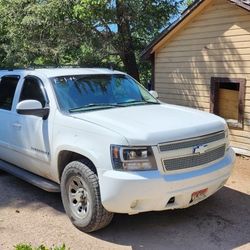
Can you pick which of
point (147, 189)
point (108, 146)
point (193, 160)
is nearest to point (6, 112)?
point (108, 146)

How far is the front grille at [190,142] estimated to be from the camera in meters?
4.43

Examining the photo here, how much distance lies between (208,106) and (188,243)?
6163 mm

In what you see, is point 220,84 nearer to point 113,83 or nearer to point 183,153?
point 113,83

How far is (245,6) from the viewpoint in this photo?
338 inches

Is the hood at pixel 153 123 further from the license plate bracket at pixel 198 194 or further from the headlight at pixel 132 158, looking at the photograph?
the license plate bracket at pixel 198 194

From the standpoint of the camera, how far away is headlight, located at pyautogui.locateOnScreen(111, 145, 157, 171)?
14.2 feet

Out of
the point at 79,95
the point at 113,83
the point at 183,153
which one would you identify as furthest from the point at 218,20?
the point at 183,153

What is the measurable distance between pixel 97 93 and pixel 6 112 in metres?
1.68

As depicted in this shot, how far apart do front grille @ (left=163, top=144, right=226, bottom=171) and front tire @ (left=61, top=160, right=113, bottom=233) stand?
0.85 meters

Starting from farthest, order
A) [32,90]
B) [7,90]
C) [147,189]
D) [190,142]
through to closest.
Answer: [7,90]
[32,90]
[190,142]
[147,189]

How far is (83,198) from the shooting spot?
193 inches

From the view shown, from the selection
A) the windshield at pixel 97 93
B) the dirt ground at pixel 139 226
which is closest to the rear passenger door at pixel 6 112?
the dirt ground at pixel 139 226

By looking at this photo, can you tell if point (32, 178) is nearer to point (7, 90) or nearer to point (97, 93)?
point (97, 93)

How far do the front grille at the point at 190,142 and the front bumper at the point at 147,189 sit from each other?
0.27 m
